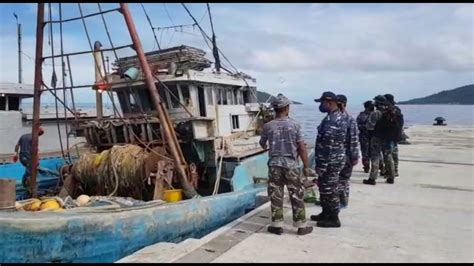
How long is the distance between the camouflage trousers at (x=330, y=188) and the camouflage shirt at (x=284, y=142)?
1.78 feet

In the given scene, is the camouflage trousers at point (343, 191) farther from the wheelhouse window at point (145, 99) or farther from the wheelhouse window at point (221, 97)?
the wheelhouse window at point (145, 99)

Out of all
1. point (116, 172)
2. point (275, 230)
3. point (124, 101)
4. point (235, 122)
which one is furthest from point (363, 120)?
point (124, 101)

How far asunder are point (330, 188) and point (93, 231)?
3045 mm

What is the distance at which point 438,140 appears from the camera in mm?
18109

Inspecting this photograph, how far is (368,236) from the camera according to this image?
512 cm

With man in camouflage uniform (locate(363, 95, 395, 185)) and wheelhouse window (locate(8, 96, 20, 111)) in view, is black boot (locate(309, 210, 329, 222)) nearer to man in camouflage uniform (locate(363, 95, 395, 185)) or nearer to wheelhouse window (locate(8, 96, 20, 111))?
man in camouflage uniform (locate(363, 95, 395, 185))

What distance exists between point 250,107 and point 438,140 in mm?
9961

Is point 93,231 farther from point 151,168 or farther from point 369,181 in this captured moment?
point 369,181

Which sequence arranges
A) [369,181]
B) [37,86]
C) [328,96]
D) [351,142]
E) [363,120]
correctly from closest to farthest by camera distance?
[328,96] < [351,142] < [37,86] < [369,181] < [363,120]

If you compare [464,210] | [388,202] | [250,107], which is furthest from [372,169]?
[250,107]

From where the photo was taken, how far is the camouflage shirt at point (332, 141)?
18.0 feet

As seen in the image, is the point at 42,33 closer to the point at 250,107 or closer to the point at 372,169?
the point at 250,107

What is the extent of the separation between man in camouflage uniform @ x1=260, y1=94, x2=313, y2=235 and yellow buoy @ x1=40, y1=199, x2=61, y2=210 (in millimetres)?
3210

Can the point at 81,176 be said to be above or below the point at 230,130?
below
